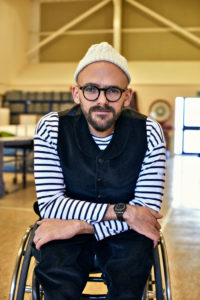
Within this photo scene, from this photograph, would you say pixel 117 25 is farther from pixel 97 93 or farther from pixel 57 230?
pixel 57 230

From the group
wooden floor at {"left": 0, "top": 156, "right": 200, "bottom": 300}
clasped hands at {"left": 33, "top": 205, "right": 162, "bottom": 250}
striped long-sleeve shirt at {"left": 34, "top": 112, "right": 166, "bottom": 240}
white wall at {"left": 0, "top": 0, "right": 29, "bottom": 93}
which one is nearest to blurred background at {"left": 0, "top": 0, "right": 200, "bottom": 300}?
white wall at {"left": 0, "top": 0, "right": 29, "bottom": 93}

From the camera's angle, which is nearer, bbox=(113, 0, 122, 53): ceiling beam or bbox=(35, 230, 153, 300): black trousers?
bbox=(35, 230, 153, 300): black trousers

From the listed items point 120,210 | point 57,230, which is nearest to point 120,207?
point 120,210

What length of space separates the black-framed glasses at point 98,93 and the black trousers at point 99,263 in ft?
1.92

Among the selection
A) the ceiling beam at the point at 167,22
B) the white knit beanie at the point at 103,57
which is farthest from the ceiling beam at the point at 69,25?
the white knit beanie at the point at 103,57

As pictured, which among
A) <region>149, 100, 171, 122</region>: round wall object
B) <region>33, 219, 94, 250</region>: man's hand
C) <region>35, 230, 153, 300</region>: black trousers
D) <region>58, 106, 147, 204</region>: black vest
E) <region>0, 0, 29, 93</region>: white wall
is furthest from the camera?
<region>149, 100, 171, 122</region>: round wall object

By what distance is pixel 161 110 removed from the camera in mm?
14875

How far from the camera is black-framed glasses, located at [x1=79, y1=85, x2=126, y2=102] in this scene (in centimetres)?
164

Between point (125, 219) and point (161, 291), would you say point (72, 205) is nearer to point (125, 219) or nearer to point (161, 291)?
point (125, 219)

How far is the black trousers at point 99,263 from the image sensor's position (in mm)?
1403

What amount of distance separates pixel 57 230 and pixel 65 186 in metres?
0.24

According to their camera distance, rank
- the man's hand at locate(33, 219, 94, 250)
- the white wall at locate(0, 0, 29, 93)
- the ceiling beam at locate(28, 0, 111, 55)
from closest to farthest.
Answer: the man's hand at locate(33, 219, 94, 250) < the white wall at locate(0, 0, 29, 93) < the ceiling beam at locate(28, 0, 111, 55)

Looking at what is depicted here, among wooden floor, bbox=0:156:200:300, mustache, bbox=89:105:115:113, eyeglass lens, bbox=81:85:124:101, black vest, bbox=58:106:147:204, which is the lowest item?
wooden floor, bbox=0:156:200:300

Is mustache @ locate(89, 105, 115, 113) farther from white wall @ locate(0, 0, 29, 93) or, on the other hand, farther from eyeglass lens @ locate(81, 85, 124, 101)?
white wall @ locate(0, 0, 29, 93)
